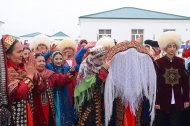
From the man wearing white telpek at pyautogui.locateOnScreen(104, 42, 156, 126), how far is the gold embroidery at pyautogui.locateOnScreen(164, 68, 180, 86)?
894 millimetres

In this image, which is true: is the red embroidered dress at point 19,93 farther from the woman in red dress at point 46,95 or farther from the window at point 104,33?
the window at point 104,33

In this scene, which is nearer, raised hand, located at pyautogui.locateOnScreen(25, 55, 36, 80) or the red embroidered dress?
the red embroidered dress

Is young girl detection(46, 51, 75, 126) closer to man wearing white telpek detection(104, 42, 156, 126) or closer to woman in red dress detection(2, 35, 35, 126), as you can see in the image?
man wearing white telpek detection(104, 42, 156, 126)

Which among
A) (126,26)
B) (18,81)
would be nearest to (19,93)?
(18,81)

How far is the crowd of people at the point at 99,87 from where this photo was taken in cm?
350

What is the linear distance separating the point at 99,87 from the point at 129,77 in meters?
0.42

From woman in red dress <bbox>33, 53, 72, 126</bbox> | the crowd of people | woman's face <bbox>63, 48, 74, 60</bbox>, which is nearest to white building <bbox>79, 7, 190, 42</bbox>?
woman's face <bbox>63, 48, 74, 60</bbox>

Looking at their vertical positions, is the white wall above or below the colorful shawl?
above

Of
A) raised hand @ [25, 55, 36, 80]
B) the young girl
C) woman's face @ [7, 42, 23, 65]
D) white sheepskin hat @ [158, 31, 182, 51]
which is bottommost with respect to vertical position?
the young girl

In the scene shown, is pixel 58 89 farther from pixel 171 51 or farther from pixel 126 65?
pixel 171 51

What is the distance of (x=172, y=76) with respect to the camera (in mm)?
4914

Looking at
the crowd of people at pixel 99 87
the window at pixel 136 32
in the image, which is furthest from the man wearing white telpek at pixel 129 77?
the window at pixel 136 32

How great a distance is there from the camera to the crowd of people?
3504 millimetres

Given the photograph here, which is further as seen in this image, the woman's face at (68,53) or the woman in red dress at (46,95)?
the woman's face at (68,53)
